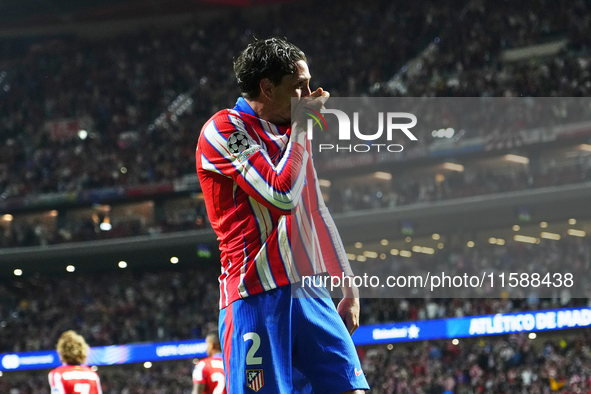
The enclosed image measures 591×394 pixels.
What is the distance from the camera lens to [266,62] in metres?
2.52

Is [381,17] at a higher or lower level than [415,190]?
higher

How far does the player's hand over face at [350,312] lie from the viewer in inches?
108

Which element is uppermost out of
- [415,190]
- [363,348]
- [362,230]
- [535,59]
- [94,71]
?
[94,71]

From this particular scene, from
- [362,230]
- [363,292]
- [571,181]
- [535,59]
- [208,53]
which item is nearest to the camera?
[363,292]

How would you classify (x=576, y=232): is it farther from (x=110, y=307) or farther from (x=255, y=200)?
(x=255, y=200)

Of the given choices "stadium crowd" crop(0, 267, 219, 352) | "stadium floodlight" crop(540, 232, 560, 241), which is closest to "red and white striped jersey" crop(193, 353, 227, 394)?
"stadium floodlight" crop(540, 232, 560, 241)

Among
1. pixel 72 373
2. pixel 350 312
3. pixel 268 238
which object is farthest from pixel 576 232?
pixel 268 238

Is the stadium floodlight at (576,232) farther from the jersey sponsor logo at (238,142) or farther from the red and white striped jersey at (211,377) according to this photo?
the jersey sponsor logo at (238,142)

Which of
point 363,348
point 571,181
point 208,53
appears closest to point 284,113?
point 571,181

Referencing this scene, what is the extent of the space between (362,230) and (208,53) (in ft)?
59.3

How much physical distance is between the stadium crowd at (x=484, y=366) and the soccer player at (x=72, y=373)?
12918mm

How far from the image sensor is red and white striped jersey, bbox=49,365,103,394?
604 centimetres

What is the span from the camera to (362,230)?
1803 cm

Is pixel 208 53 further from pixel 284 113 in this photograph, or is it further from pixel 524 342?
pixel 284 113
